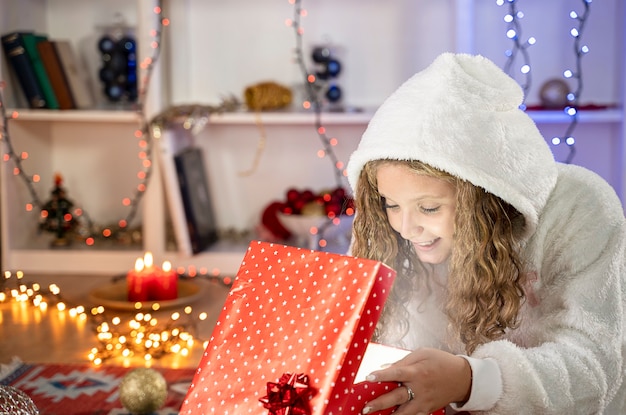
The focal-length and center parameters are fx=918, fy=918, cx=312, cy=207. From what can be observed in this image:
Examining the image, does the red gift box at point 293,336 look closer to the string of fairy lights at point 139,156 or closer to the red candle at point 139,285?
the red candle at point 139,285

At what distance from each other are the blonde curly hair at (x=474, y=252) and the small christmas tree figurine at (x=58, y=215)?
1.68 metres

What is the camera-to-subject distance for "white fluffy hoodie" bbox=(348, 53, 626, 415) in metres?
1.09

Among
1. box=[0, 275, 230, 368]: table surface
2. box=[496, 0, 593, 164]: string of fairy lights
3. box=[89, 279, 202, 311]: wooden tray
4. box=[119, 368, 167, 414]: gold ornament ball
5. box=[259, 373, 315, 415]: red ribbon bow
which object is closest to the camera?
box=[259, 373, 315, 415]: red ribbon bow

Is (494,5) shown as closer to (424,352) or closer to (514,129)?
(514,129)

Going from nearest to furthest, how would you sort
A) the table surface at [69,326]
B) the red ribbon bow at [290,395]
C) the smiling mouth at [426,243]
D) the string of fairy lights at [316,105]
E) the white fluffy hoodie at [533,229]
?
1. the red ribbon bow at [290,395]
2. the white fluffy hoodie at [533,229]
3. the smiling mouth at [426,243]
4. the table surface at [69,326]
5. the string of fairy lights at [316,105]

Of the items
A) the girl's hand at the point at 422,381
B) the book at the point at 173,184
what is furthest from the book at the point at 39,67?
the girl's hand at the point at 422,381

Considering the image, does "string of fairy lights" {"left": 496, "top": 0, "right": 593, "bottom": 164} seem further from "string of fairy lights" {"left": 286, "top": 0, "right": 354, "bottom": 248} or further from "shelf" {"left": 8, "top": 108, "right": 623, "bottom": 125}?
"string of fairy lights" {"left": 286, "top": 0, "right": 354, "bottom": 248}

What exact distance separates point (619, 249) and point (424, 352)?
33 centimetres

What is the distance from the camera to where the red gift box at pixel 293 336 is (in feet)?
2.96

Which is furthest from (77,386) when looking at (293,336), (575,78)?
(575,78)

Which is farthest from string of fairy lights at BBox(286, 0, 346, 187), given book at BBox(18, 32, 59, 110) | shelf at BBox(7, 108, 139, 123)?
book at BBox(18, 32, 59, 110)

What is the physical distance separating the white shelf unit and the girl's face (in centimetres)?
138

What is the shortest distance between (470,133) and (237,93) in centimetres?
183

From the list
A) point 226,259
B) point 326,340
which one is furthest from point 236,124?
point 326,340
